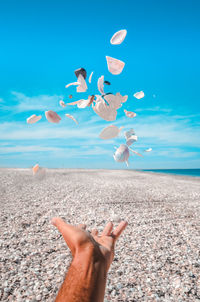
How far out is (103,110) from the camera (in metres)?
1.38

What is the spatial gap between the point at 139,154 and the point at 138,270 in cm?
182

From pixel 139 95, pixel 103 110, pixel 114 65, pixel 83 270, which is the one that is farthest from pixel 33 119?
pixel 83 270

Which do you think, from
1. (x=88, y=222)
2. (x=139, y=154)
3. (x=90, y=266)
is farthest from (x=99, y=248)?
(x=88, y=222)

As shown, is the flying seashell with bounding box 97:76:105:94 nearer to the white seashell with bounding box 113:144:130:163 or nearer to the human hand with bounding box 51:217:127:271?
the white seashell with bounding box 113:144:130:163

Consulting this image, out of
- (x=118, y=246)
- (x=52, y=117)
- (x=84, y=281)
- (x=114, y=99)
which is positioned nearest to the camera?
(x=84, y=281)

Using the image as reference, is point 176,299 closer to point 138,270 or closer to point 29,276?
point 138,270

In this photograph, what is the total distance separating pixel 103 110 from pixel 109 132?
0.14 m

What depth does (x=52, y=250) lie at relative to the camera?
304cm

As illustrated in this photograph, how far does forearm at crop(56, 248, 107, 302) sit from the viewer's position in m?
1.06

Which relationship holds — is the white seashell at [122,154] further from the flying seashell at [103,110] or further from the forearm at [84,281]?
the forearm at [84,281]

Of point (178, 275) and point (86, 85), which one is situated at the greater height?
point (86, 85)

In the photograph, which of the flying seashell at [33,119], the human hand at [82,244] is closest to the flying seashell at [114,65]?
the flying seashell at [33,119]

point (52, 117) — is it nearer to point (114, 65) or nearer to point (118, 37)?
point (114, 65)

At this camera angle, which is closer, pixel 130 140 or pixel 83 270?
pixel 83 270
